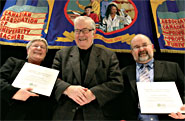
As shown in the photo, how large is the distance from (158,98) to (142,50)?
718mm

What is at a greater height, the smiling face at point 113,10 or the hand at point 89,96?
the smiling face at point 113,10

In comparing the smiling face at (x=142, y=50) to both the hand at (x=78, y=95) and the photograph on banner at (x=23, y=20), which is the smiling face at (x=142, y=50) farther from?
the photograph on banner at (x=23, y=20)

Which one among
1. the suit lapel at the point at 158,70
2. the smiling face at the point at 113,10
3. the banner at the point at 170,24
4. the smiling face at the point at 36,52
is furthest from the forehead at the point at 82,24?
the banner at the point at 170,24

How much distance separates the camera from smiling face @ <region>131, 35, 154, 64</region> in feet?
6.04

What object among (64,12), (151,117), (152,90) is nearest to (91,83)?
(152,90)

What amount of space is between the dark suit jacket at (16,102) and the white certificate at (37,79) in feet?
0.34

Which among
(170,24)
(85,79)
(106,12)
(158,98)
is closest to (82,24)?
(85,79)

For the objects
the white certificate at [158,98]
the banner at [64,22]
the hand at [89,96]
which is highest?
the banner at [64,22]

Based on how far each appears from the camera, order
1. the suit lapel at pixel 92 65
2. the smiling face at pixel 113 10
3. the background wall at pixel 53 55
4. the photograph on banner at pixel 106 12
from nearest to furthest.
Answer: the suit lapel at pixel 92 65 → the background wall at pixel 53 55 → the photograph on banner at pixel 106 12 → the smiling face at pixel 113 10

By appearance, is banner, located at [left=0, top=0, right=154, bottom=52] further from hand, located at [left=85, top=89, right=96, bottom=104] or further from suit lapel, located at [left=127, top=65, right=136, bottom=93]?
hand, located at [left=85, top=89, right=96, bottom=104]

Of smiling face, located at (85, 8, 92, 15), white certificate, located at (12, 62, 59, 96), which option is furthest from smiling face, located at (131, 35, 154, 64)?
smiling face, located at (85, 8, 92, 15)

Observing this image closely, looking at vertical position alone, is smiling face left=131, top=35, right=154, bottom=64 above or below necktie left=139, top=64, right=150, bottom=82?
above

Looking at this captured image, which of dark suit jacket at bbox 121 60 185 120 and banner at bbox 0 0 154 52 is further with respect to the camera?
banner at bbox 0 0 154 52

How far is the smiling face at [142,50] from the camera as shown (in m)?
1.84
